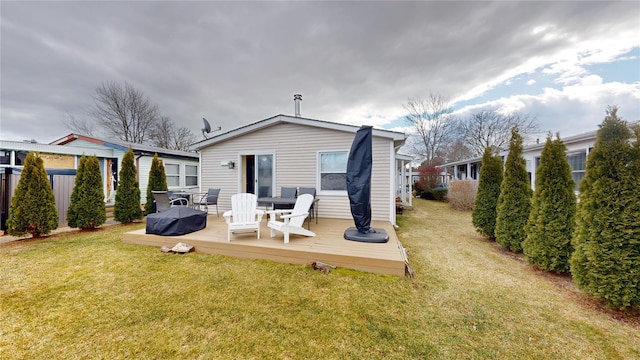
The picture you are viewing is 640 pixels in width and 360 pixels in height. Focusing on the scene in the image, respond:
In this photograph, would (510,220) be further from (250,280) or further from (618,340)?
(250,280)

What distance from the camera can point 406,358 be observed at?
175 cm

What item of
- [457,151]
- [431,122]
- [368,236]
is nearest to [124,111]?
[368,236]

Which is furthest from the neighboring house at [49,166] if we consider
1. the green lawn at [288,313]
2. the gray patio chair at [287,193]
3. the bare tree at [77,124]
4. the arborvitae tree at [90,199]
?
the bare tree at [77,124]

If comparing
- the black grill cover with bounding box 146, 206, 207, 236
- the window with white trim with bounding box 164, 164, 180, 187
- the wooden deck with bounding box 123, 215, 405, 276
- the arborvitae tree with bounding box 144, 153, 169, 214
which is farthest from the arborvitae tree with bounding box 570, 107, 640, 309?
the window with white trim with bounding box 164, 164, 180, 187

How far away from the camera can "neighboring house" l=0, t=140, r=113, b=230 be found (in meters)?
5.25

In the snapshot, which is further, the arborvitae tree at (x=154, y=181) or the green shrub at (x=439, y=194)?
the green shrub at (x=439, y=194)

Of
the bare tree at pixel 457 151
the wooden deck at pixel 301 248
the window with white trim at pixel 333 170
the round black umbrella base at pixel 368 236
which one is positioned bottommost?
the wooden deck at pixel 301 248

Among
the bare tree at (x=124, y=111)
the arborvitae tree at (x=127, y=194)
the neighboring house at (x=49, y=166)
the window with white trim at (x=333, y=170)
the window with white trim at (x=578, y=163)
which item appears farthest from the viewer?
the bare tree at (x=124, y=111)

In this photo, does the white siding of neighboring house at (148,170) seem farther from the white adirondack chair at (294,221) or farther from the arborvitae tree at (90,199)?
the white adirondack chair at (294,221)

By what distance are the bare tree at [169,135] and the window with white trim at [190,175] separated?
30.1 ft

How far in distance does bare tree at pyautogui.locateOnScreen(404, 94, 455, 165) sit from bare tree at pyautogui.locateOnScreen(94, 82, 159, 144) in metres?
24.7

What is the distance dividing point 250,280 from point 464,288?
115 inches

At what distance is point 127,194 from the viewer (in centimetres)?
685

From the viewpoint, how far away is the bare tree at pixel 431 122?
2292 cm
